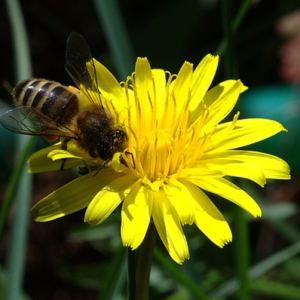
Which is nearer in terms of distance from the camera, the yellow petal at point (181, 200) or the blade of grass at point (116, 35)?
the yellow petal at point (181, 200)

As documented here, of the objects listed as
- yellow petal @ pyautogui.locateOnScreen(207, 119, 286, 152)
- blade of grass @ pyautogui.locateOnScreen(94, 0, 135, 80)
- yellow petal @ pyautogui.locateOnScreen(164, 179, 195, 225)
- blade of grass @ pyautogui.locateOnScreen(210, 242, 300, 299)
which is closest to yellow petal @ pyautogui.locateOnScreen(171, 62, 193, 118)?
yellow petal @ pyautogui.locateOnScreen(207, 119, 286, 152)

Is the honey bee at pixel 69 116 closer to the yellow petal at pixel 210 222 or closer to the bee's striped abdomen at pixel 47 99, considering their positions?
the bee's striped abdomen at pixel 47 99

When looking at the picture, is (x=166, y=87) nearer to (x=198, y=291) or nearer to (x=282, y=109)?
(x=198, y=291)

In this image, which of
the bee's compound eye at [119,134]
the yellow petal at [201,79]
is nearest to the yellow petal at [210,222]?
the bee's compound eye at [119,134]

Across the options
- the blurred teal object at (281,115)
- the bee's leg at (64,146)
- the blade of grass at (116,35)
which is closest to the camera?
the bee's leg at (64,146)

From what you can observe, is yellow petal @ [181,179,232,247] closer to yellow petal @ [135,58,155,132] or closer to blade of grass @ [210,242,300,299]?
yellow petal @ [135,58,155,132]

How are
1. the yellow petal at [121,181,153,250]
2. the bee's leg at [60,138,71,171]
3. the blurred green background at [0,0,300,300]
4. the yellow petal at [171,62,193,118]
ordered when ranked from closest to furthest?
1. the yellow petal at [121,181,153,250]
2. the bee's leg at [60,138,71,171]
3. the yellow petal at [171,62,193,118]
4. the blurred green background at [0,0,300,300]

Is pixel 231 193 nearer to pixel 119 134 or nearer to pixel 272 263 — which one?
pixel 119 134
